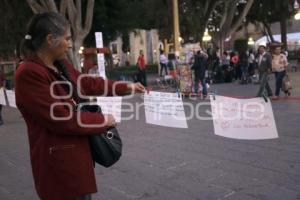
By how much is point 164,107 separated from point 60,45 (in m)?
3.30

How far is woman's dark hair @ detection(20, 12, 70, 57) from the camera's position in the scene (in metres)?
2.49

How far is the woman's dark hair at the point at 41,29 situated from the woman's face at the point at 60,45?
28 millimetres

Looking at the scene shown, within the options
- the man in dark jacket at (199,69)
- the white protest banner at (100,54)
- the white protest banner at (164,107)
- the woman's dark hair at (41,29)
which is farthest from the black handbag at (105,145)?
the man in dark jacket at (199,69)

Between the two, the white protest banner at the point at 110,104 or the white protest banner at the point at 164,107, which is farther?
the white protest banner at the point at 110,104

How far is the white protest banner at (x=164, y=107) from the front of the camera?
18.2 feet

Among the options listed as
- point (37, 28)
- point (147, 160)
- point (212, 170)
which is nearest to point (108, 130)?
point (37, 28)

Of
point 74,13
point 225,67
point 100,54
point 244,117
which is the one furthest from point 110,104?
point 225,67

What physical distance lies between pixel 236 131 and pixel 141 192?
1.62 meters

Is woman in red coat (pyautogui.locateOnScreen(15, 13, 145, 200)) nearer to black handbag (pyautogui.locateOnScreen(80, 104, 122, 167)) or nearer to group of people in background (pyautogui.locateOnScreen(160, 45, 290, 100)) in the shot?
black handbag (pyautogui.locateOnScreen(80, 104, 122, 167))

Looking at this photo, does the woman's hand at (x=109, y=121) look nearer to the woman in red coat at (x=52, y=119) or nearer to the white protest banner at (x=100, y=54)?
the woman in red coat at (x=52, y=119)

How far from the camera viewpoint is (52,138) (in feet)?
8.19

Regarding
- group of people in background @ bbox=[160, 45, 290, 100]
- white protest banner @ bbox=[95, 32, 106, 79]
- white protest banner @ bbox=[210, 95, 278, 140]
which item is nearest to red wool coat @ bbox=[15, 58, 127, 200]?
white protest banner @ bbox=[210, 95, 278, 140]

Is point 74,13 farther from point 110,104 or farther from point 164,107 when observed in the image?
point 164,107

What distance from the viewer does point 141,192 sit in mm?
5074
